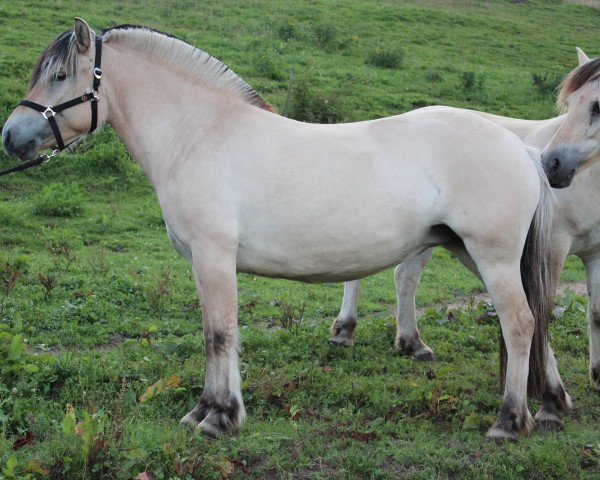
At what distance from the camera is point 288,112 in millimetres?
14250

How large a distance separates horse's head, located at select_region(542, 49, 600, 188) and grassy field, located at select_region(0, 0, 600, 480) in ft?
5.65

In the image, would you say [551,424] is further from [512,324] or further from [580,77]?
[580,77]

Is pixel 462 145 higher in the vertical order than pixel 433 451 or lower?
higher

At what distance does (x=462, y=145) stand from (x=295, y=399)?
2076 mm

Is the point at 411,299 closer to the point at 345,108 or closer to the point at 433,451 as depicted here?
the point at 433,451

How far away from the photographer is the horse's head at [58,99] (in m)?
5.09

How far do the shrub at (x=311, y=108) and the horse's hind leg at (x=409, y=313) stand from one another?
296 inches

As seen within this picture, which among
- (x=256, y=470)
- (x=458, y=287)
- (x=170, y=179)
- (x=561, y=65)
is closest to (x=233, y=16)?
(x=561, y=65)

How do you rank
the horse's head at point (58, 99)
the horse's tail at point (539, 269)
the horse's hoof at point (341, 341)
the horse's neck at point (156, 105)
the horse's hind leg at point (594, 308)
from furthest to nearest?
the horse's hoof at point (341, 341), the horse's hind leg at point (594, 308), the horse's tail at point (539, 269), the horse's neck at point (156, 105), the horse's head at point (58, 99)

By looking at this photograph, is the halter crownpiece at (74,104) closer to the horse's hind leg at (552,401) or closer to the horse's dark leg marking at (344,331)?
the horse's dark leg marking at (344,331)

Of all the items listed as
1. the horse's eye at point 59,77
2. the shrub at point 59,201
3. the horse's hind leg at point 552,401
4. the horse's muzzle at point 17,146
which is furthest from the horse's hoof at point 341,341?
the shrub at point 59,201

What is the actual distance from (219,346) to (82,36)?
7.01 feet

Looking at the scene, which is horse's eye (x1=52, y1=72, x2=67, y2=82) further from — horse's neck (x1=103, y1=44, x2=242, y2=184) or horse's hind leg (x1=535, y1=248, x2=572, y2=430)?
horse's hind leg (x1=535, y1=248, x2=572, y2=430)

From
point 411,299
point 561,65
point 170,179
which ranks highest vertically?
point 170,179
